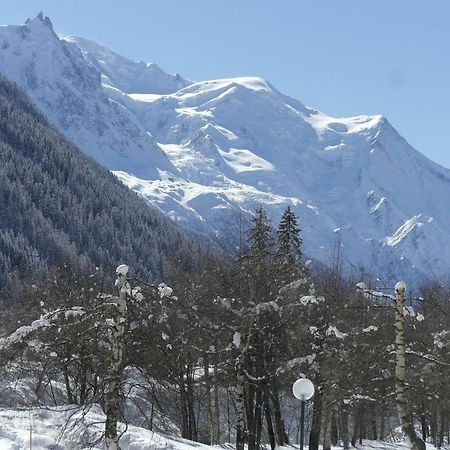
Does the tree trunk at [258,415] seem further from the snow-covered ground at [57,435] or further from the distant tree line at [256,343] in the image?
the snow-covered ground at [57,435]

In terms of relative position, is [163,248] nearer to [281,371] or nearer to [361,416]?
[361,416]

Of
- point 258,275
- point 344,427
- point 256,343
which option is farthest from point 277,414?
point 258,275

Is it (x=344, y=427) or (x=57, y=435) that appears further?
(x=344, y=427)

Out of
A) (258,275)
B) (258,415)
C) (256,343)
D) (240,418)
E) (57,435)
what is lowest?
(57,435)

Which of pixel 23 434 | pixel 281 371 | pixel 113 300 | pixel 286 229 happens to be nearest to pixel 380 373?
pixel 286 229

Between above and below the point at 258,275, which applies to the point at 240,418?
below

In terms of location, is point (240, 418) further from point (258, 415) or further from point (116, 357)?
point (116, 357)

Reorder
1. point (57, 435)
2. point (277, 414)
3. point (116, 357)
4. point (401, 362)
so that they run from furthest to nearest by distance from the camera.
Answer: point (277, 414), point (57, 435), point (401, 362), point (116, 357)

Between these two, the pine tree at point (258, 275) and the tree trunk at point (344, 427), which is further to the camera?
the tree trunk at point (344, 427)

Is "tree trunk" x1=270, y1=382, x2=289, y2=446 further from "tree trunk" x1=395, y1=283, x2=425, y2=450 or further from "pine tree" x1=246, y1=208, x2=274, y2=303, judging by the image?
"tree trunk" x1=395, y1=283, x2=425, y2=450

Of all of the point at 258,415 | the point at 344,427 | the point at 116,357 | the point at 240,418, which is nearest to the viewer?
the point at 116,357

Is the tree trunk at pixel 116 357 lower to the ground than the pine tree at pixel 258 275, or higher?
lower

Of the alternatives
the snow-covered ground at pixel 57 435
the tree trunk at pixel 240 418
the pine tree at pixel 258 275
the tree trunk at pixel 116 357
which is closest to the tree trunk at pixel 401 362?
the pine tree at pixel 258 275

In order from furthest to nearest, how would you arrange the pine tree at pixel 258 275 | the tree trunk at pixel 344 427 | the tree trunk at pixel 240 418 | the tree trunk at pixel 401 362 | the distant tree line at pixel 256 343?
the tree trunk at pixel 344 427
the pine tree at pixel 258 275
the tree trunk at pixel 240 418
the distant tree line at pixel 256 343
the tree trunk at pixel 401 362
